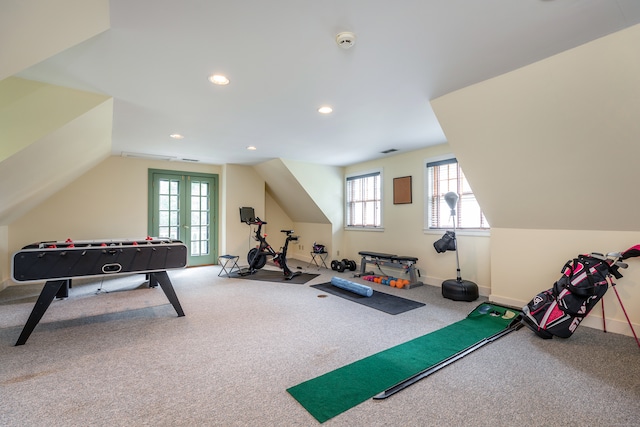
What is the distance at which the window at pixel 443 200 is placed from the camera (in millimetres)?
4664

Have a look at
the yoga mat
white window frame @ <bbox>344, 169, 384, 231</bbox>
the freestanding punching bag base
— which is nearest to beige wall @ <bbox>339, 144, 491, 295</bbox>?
white window frame @ <bbox>344, 169, 384, 231</bbox>

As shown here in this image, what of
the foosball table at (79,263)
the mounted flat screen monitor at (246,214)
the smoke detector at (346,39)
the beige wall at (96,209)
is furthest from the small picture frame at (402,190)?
the beige wall at (96,209)

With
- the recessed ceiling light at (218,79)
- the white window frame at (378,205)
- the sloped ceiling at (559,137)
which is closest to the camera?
the sloped ceiling at (559,137)

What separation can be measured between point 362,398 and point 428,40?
2.59 m

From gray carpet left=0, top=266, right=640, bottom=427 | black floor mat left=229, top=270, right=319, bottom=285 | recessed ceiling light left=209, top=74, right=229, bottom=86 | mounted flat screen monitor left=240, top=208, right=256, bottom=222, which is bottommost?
gray carpet left=0, top=266, right=640, bottom=427

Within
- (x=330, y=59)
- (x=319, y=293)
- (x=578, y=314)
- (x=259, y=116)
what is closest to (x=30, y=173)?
(x=259, y=116)

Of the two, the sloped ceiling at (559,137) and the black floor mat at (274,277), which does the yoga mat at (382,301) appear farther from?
the sloped ceiling at (559,137)

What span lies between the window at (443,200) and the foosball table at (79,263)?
415 centimetres

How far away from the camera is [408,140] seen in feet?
15.5

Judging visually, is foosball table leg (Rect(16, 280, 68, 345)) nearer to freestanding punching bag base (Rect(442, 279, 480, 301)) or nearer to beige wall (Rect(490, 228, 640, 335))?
freestanding punching bag base (Rect(442, 279, 480, 301))

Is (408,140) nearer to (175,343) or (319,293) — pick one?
(319,293)

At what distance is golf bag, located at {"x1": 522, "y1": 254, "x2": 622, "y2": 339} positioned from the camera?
2740 millimetres

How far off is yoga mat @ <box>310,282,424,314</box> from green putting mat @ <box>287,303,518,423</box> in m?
0.72

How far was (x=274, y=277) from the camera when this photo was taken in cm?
586
